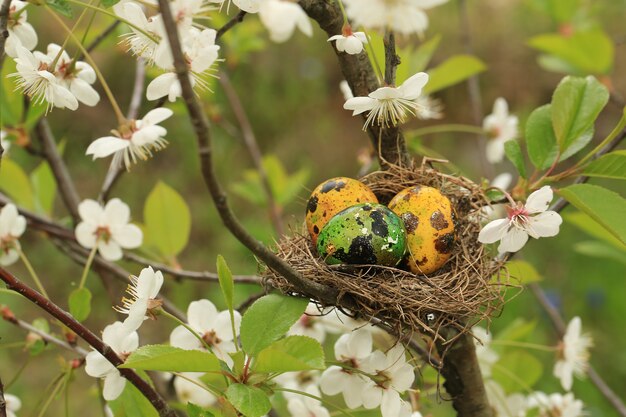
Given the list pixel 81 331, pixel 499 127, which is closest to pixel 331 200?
pixel 81 331

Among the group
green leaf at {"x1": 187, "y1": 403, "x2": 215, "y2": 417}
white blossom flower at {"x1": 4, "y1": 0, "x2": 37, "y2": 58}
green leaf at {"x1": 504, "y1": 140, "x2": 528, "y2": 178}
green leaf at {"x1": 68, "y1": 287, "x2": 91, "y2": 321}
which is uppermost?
white blossom flower at {"x1": 4, "y1": 0, "x2": 37, "y2": 58}

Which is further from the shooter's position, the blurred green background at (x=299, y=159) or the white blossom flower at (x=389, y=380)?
the blurred green background at (x=299, y=159)

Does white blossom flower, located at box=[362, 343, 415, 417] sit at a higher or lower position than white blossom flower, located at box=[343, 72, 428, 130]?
lower

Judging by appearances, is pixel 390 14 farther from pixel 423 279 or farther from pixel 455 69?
pixel 455 69

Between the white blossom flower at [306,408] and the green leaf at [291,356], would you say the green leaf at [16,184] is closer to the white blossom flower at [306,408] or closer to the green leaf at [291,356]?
the white blossom flower at [306,408]

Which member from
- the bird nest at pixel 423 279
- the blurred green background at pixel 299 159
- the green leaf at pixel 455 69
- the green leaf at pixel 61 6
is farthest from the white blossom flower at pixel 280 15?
the blurred green background at pixel 299 159

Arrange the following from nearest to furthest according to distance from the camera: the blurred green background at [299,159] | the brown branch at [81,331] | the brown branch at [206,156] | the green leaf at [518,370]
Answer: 1. the brown branch at [206,156]
2. the brown branch at [81,331]
3. the green leaf at [518,370]
4. the blurred green background at [299,159]

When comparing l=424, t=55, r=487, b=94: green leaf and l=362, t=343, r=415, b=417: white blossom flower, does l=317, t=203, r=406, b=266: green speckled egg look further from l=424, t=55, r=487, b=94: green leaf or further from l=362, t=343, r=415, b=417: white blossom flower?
l=424, t=55, r=487, b=94: green leaf

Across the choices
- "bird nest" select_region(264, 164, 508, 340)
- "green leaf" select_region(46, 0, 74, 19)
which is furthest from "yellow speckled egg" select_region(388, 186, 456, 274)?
"green leaf" select_region(46, 0, 74, 19)
